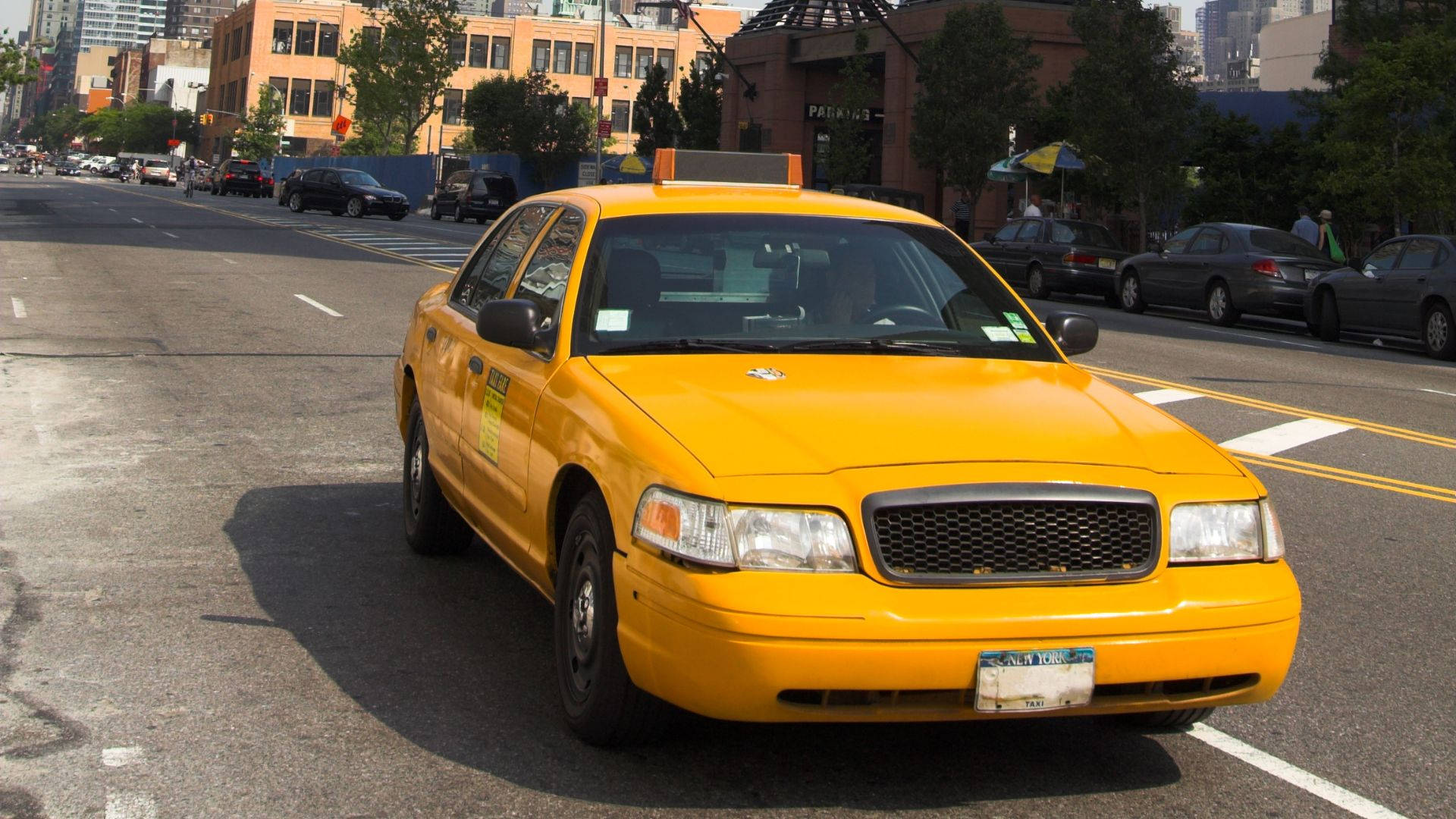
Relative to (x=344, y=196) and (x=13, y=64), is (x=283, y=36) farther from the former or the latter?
(x=344, y=196)

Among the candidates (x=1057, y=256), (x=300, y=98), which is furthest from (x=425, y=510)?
(x=300, y=98)

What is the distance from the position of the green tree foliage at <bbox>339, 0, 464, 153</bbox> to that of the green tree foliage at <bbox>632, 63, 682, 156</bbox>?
19.9 m

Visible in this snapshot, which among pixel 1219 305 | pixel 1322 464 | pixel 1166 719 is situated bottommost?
pixel 1166 719

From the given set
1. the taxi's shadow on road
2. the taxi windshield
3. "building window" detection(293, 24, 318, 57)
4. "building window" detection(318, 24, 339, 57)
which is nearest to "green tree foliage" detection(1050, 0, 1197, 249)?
the taxi windshield

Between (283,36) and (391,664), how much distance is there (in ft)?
404

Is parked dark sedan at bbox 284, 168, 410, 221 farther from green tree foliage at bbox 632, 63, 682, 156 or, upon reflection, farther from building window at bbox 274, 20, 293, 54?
building window at bbox 274, 20, 293, 54

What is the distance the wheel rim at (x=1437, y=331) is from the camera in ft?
65.3

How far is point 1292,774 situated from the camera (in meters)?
4.72

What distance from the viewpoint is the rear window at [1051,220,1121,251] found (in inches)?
1120

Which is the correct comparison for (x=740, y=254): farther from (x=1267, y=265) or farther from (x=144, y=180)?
(x=144, y=180)

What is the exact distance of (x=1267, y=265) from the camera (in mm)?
23719

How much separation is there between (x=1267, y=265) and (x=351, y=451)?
676 inches

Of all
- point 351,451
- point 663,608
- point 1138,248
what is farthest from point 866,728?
point 1138,248

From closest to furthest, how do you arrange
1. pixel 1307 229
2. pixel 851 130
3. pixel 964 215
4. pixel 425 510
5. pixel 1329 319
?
pixel 425 510 < pixel 1329 319 < pixel 1307 229 < pixel 964 215 < pixel 851 130
